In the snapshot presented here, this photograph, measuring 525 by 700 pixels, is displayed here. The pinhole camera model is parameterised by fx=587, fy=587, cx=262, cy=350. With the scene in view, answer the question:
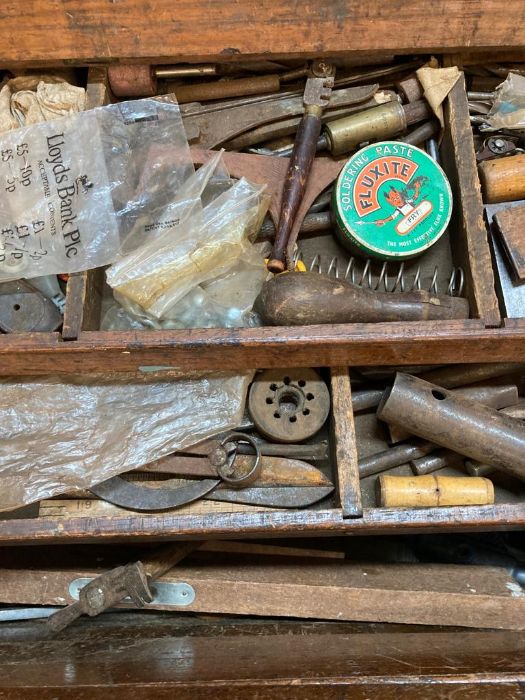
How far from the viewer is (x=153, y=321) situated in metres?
1.20

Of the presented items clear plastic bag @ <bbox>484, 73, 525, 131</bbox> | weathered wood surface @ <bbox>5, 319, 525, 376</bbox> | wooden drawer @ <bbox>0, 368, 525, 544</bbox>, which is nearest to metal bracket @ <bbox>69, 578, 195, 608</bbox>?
wooden drawer @ <bbox>0, 368, 525, 544</bbox>

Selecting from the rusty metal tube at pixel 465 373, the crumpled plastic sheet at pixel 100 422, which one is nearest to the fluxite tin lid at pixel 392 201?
the rusty metal tube at pixel 465 373

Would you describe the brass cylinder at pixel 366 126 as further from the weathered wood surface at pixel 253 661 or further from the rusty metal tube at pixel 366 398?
the weathered wood surface at pixel 253 661

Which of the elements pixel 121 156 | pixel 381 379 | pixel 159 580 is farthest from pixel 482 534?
pixel 121 156

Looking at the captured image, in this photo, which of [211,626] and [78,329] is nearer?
[78,329]

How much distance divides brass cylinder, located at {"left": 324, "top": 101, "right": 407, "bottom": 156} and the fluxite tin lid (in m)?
0.05

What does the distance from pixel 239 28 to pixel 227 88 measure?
0.47 ft

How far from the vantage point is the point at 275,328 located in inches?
42.9

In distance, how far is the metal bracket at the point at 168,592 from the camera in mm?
1253

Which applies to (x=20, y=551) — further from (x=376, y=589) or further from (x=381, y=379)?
(x=381, y=379)

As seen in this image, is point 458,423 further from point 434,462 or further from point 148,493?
point 148,493

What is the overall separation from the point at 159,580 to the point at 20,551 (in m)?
0.37

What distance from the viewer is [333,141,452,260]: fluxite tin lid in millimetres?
1262

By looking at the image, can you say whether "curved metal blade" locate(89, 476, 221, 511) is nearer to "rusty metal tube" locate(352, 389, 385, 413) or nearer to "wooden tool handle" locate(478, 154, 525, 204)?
"rusty metal tube" locate(352, 389, 385, 413)
